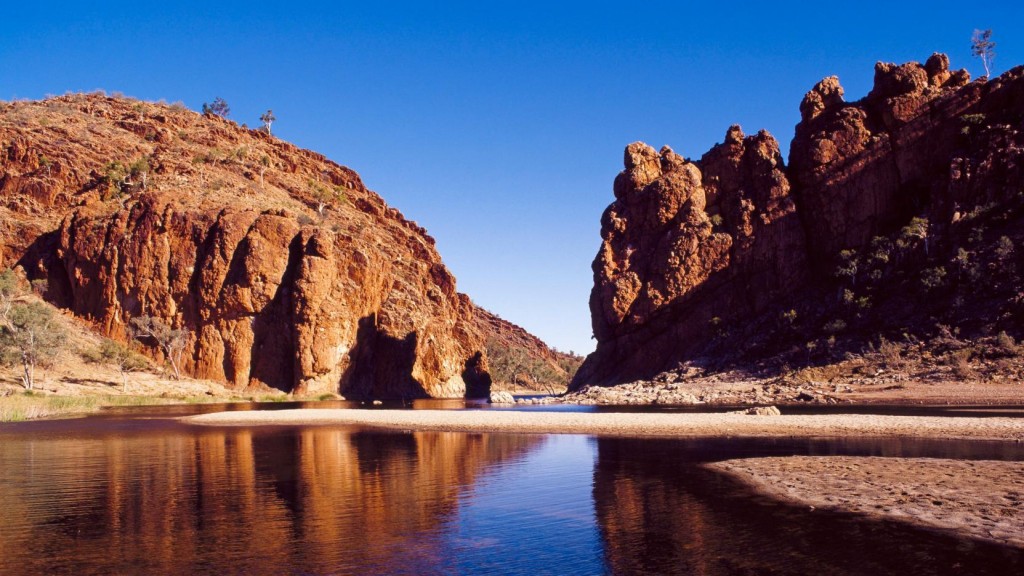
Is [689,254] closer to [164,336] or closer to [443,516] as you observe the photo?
[164,336]

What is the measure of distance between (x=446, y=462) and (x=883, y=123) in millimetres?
80581

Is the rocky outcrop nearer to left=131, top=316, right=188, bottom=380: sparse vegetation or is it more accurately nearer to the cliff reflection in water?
left=131, top=316, right=188, bottom=380: sparse vegetation

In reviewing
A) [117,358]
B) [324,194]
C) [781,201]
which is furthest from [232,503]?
[324,194]

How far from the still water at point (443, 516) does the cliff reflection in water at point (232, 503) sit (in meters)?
0.07

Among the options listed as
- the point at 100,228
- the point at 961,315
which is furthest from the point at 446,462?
the point at 100,228

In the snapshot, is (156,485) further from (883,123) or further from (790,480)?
(883,123)

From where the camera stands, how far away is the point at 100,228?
313ft

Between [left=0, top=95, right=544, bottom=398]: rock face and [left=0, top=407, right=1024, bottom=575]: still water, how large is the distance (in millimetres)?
67824

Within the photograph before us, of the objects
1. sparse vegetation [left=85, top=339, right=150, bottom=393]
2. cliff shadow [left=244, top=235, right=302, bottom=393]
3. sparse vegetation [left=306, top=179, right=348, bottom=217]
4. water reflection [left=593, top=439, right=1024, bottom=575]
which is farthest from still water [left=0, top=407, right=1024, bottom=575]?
sparse vegetation [left=306, top=179, right=348, bottom=217]

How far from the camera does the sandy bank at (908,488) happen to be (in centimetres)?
1416

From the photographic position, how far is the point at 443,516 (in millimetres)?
16406

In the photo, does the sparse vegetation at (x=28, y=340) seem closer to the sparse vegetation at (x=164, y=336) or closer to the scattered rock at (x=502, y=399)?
the sparse vegetation at (x=164, y=336)

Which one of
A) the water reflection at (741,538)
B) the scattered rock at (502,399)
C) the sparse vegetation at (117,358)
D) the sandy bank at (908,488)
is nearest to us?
the water reflection at (741,538)

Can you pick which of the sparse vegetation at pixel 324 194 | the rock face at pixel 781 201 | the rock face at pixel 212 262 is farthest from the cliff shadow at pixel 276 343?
the rock face at pixel 781 201
